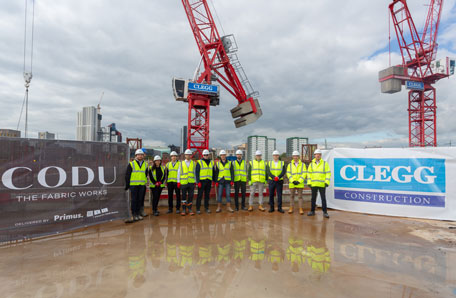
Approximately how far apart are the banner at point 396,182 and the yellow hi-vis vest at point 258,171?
96.7 inches

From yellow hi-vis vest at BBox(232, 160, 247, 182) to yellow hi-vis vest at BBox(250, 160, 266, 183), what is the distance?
11.3 inches

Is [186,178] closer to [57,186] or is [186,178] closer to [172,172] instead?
[172,172]

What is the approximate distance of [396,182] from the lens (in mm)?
7418

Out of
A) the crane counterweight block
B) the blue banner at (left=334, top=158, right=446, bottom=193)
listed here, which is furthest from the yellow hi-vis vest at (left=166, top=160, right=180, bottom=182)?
the crane counterweight block

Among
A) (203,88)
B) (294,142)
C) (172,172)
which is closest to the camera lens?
(172,172)

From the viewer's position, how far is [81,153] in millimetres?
5922

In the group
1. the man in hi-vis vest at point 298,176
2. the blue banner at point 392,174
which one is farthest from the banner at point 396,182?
the man in hi-vis vest at point 298,176

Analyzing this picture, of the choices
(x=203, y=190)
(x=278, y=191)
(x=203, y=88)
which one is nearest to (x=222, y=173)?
(x=203, y=190)

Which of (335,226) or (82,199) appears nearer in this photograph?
(82,199)

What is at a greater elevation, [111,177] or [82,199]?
[111,177]

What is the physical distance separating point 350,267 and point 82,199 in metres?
5.65

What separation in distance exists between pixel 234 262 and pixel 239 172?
14.4 feet

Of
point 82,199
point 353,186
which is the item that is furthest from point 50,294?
point 353,186

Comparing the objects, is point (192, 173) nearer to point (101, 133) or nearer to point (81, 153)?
point (81, 153)
